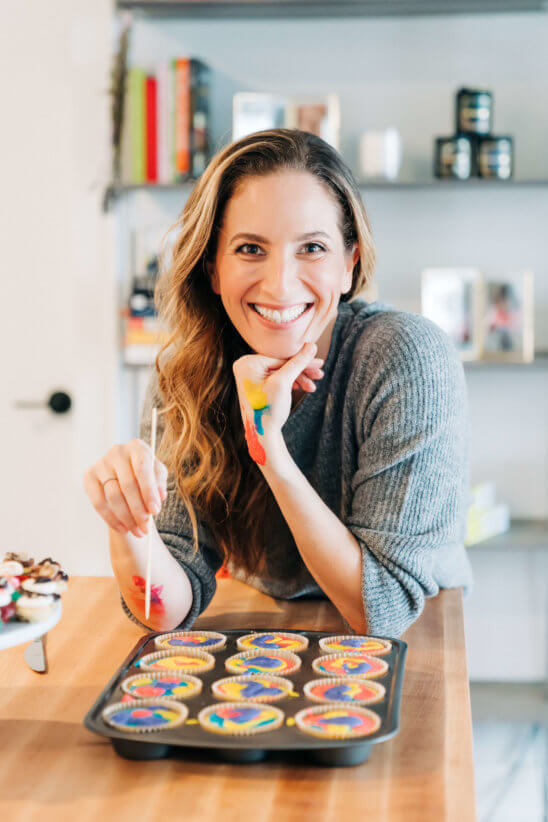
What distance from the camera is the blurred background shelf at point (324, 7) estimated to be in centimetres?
257

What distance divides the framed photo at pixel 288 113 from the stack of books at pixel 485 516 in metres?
1.09

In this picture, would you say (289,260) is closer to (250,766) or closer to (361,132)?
(250,766)

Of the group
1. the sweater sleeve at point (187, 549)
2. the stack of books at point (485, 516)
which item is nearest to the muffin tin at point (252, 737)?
the sweater sleeve at point (187, 549)

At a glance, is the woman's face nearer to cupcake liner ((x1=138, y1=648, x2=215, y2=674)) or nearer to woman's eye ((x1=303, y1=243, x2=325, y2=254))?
woman's eye ((x1=303, y1=243, x2=325, y2=254))

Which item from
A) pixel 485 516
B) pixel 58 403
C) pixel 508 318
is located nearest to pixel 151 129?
pixel 58 403

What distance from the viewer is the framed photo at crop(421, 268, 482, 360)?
265 cm

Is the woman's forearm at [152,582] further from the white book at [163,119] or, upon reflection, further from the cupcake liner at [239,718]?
the white book at [163,119]

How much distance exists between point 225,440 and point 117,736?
711 mm

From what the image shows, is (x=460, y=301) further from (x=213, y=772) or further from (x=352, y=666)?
(x=213, y=772)

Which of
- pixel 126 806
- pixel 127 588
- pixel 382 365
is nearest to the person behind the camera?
pixel 126 806

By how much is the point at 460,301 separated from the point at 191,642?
187 cm

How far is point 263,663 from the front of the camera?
3.08 ft

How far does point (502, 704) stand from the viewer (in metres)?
2.61

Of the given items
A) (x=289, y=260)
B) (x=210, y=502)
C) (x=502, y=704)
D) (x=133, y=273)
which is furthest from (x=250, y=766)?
(x=133, y=273)
